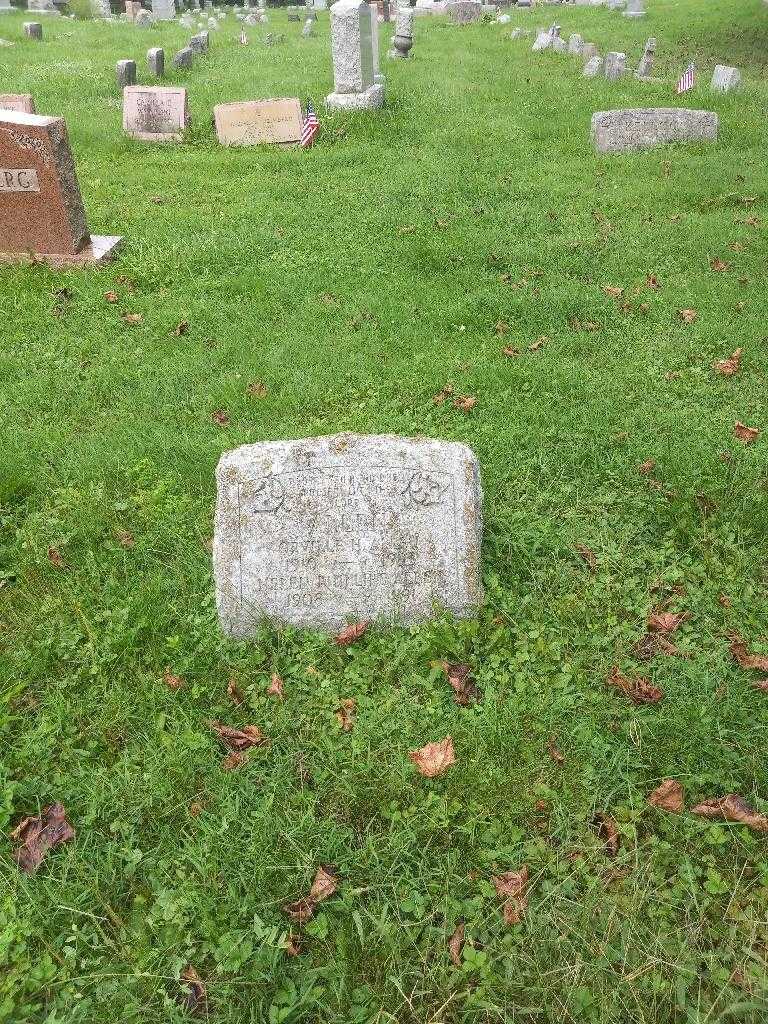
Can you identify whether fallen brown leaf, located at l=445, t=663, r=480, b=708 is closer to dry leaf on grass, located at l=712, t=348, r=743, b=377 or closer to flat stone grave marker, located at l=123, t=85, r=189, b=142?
dry leaf on grass, located at l=712, t=348, r=743, b=377

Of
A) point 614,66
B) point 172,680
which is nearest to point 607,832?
point 172,680

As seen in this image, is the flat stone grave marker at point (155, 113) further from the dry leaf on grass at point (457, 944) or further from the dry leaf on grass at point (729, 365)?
the dry leaf on grass at point (457, 944)

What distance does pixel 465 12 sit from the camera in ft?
67.7

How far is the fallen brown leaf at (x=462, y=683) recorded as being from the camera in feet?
9.82

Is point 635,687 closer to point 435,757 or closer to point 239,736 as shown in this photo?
point 435,757

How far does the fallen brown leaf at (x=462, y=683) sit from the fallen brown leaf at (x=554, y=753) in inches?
14.5

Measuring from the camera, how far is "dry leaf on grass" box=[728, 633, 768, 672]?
3.02 metres

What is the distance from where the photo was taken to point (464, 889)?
7.93 feet

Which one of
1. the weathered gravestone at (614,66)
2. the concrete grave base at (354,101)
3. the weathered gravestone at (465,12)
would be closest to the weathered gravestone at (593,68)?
the weathered gravestone at (614,66)

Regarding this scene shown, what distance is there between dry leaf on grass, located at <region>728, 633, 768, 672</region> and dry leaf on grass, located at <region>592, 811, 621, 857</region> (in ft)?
3.26

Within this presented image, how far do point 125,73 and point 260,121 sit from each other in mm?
4577

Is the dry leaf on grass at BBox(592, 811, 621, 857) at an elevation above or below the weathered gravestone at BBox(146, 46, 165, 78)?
below

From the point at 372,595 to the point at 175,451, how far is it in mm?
1929

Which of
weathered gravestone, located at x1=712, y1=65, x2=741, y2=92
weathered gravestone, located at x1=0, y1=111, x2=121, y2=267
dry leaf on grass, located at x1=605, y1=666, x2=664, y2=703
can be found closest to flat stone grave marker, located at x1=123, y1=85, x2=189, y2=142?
weathered gravestone, located at x1=0, y1=111, x2=121, y2=267
